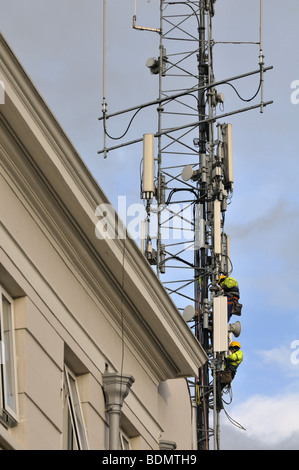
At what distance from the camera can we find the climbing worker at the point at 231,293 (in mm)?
29656

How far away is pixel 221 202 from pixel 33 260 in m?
14.5

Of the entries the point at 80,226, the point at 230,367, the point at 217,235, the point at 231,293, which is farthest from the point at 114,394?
the point at 231,293

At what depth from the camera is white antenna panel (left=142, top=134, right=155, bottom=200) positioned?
27859 mm

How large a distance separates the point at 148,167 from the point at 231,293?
3.71 m

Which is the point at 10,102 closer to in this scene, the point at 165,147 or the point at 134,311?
the point at 134,311

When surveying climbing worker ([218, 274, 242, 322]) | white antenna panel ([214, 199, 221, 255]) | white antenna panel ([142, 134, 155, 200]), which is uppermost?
white antenna panel ([142, 134, 155, 200])

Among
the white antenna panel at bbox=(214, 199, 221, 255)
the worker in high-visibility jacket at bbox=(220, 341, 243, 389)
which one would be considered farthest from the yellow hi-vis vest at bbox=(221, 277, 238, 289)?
the worker in high-visibility jacket at bbox=(220, 341, 243, 389)

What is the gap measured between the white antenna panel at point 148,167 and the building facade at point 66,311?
8121mm

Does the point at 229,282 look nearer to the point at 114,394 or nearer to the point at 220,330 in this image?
the point at 220,330

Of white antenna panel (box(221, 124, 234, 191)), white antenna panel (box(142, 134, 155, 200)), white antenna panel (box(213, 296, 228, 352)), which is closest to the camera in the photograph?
white antenna panel (box(142, 134, 155, 200))

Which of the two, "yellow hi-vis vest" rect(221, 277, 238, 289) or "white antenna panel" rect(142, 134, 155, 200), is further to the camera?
"yellow hi-vis vest" rect(221, 277, 238, 289)

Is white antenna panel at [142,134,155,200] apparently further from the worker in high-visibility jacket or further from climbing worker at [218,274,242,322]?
the worker in high-visibility jacket

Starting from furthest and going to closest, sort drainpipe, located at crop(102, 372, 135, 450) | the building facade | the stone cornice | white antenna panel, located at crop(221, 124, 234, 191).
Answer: white antenna panel, located at crop(221, 124, 234, 191), drainpipe, located at crop(102, 372, 135, 450), the stone cornice, the building facade

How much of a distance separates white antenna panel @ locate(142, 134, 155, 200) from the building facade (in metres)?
8.12
